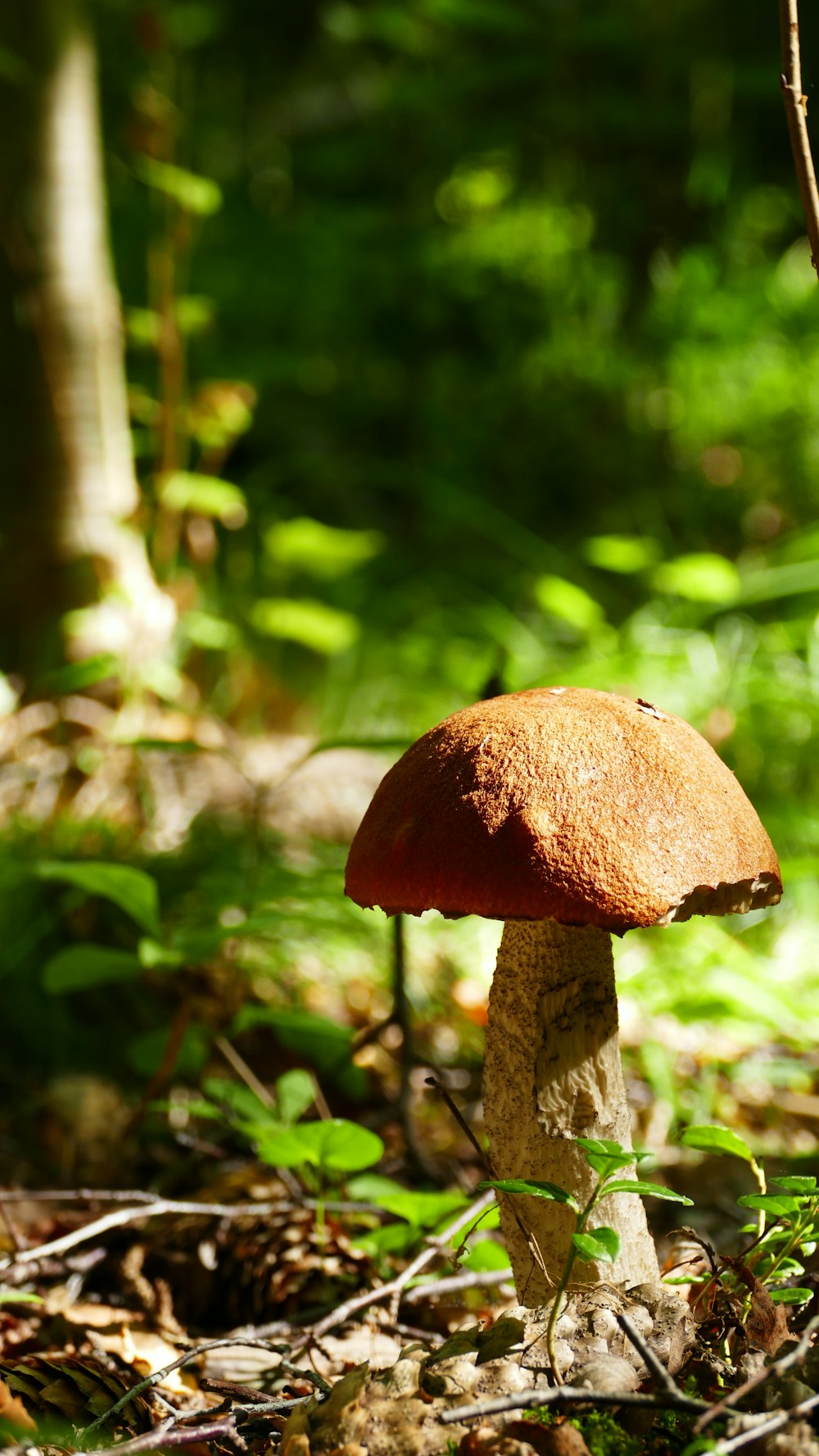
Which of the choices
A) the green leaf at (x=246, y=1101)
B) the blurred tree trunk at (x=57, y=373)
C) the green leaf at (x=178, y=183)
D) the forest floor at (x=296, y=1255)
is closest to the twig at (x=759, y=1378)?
the forest floor at (x=296, y=1255)

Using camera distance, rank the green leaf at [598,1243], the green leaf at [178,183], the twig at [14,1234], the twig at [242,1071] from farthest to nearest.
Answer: the green leaf at [178,183] → the twig at [242,1071] → the twig at [14,1234] → the green leaf at [598,1243]

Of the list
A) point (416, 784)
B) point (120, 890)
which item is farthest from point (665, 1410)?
point (120, 890)

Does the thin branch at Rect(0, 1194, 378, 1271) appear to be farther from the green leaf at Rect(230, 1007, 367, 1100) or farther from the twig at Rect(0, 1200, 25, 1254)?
the green leaf at Rect(230, 1007, 367, 1100)

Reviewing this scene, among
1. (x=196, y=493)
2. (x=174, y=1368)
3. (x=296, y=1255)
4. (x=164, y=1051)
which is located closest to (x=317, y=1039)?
(x=164, y=1051)

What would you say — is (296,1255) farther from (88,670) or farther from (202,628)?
(202,628)

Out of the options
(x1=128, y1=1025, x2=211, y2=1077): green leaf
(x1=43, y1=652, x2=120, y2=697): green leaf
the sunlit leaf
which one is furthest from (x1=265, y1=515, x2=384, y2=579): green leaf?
(x1=128, y1=1025, x2=211, y2=1077): green leaf

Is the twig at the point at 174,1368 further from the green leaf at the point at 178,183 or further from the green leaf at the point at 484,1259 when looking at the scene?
the green leaf at the point at 178,183
